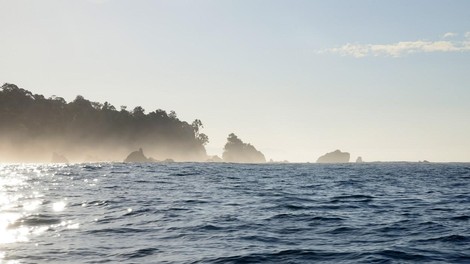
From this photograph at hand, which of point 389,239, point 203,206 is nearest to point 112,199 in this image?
point 203,206

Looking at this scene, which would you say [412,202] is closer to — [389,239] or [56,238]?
[389,239]

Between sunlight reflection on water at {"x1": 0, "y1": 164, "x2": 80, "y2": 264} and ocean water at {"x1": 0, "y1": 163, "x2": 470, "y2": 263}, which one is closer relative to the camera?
ocean water at {"x1": 0, "y1": 163, "x2": 470, "y2": 263}

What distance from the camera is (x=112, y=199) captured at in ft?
97.2

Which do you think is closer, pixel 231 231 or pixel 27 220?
pixel 231 231

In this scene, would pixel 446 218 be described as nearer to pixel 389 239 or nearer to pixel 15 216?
pixel 389 239

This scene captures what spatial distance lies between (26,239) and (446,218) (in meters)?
18.1

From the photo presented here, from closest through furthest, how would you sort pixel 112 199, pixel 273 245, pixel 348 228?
pixel 273 245 → pixel 348 228 → pixel 112 199

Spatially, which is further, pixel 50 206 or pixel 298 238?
pixel 50 206

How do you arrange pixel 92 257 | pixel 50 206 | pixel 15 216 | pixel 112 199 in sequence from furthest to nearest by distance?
pixel 112 199 < pixel 50 206 < pixel 15 216 < pixel 92 257

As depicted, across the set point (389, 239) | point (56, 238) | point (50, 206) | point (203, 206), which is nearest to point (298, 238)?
point (389, 239)

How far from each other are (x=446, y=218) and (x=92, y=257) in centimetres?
1632

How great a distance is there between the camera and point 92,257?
13352mm

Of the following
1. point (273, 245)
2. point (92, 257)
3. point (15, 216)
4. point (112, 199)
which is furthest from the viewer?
point (112, 199)

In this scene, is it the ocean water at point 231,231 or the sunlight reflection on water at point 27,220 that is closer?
the ocean water at point 231,231
